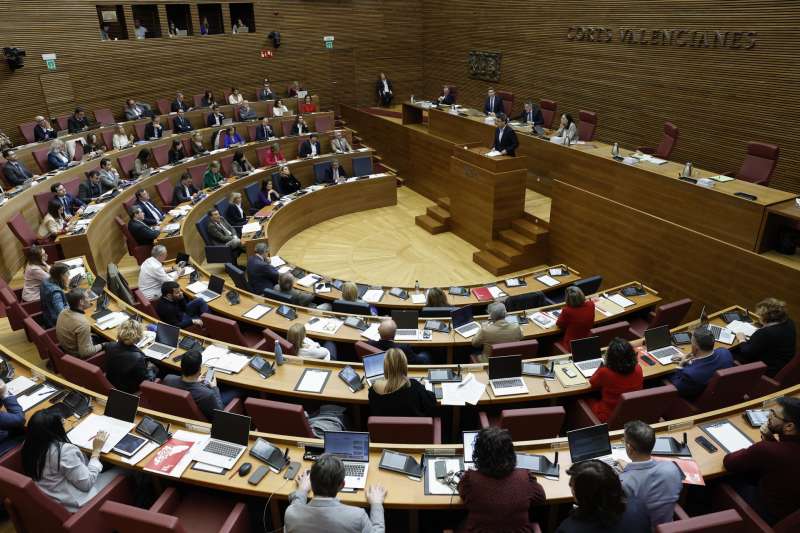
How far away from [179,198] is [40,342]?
473cm

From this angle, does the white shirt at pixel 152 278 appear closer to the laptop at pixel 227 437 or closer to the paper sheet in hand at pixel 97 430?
the paper sheet in hand at pixel 97 430

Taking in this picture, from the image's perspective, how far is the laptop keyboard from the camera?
11.6 feet

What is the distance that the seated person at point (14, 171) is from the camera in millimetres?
8586

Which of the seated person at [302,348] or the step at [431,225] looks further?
the step at [431,225]

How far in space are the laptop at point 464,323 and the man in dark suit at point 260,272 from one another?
2533 millimetres

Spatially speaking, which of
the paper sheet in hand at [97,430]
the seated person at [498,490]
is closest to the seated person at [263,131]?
the paper sheet in hand at [97,430]

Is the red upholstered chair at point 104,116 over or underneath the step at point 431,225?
over

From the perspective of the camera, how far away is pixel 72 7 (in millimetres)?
11570

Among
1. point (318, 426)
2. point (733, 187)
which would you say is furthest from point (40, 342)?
point (733, 187)

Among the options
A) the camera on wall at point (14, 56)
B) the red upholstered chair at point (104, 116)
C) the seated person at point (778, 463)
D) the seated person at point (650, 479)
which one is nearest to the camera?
the seated person at point (650, 479)

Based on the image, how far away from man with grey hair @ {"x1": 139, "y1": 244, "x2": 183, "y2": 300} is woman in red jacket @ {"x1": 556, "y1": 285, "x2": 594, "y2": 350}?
4.59m

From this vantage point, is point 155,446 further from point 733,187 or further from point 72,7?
point 72,7

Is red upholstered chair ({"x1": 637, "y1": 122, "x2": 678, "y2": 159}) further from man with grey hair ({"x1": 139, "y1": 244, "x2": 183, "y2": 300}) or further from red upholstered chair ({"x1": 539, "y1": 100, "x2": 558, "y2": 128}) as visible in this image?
man with grey hair ({"x1": 139, "y1": 244, "x2": 183, "y2": 300})

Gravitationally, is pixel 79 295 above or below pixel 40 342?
above
